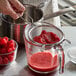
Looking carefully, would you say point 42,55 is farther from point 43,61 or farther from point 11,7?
point 11,7

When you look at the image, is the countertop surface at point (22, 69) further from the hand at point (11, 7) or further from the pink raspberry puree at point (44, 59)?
the hand at point (11, 7)

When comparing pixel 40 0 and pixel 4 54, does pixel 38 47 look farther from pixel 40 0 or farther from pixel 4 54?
pixel 40 0

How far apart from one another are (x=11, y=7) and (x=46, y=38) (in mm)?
161

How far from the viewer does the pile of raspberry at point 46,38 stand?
2.70 ft

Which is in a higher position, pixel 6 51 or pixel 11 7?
pixel 11 7

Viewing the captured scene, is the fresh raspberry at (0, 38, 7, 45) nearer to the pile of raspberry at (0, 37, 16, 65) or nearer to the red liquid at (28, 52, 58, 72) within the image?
the pile of raspberry at (0, 37, 16, 65)

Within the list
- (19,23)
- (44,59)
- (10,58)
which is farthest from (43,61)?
(19,23)

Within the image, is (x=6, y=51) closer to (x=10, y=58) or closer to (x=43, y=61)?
(x=10, y=58)

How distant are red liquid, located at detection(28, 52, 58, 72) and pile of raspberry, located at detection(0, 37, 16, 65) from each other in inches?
2.9

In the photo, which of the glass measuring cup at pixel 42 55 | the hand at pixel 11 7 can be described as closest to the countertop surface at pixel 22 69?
the glass measuring cup at pixel 42 55

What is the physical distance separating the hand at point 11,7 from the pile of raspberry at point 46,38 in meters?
0.11

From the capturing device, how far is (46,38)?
2.74 feet

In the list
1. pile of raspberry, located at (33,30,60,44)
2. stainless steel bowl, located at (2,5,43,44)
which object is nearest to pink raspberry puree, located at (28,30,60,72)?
pile of raspberry, located at (33,30,60,44)

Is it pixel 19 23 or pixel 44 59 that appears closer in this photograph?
pixel 44 59
